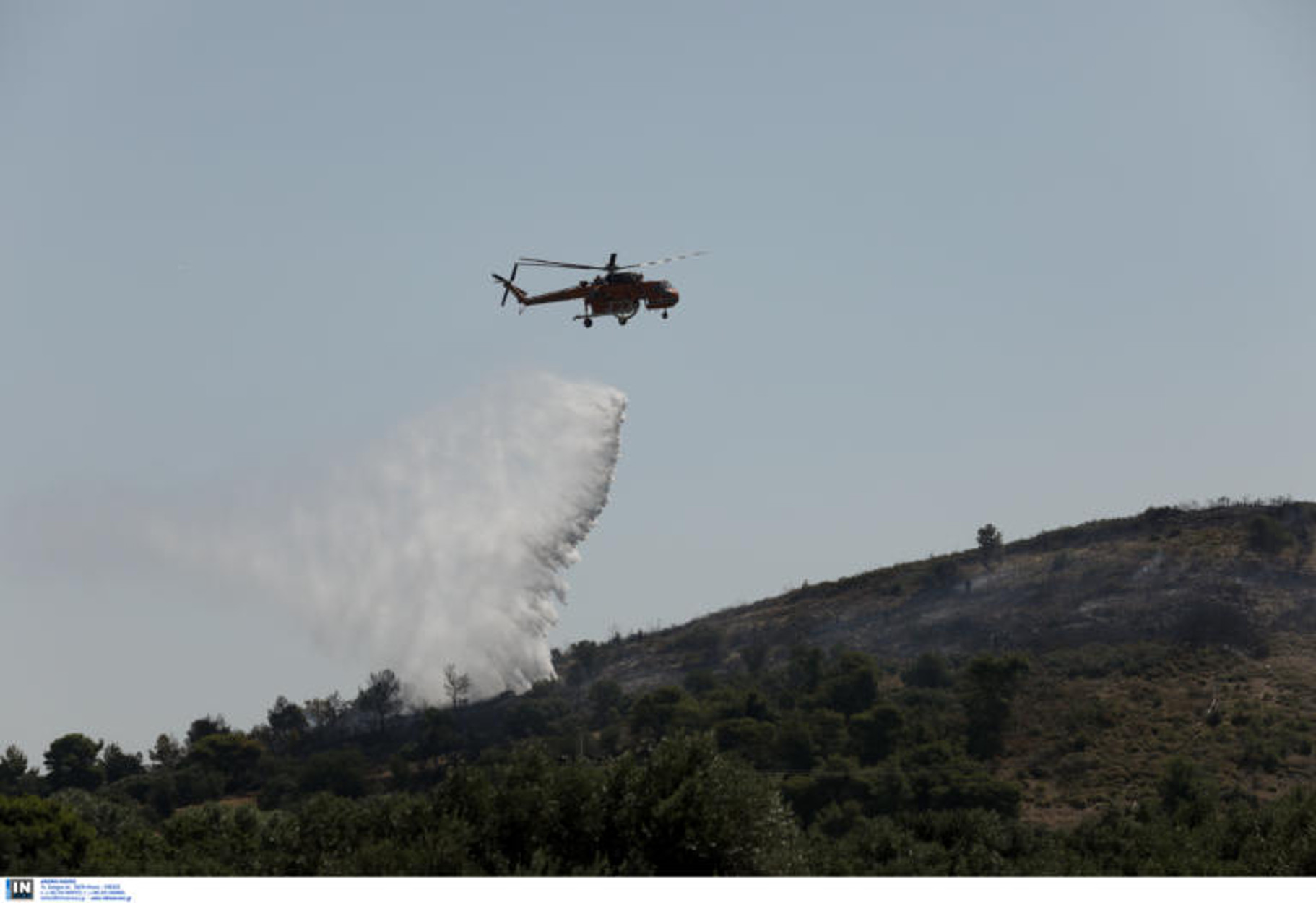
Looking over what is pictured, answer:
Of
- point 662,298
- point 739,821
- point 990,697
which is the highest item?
point 662,298

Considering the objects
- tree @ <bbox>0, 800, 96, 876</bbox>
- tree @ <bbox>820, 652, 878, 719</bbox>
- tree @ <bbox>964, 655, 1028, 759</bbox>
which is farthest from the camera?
tree @ <bbox>820, 652, 878, 719</bbox>

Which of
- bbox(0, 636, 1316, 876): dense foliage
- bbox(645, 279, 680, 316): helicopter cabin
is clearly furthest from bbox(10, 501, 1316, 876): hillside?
bbox(645, 279, 680, 316): helicopter cabin

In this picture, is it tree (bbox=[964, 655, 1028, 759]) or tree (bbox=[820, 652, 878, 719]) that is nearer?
tree (bbox=[964, 655, 1028, 759])

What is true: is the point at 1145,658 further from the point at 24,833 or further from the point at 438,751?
the point at 24,833

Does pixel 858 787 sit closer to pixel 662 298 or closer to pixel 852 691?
pixel 852 691

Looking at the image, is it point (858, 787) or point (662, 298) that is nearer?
point (662, 298)

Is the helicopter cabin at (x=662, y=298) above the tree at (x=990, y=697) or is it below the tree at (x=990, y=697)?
above

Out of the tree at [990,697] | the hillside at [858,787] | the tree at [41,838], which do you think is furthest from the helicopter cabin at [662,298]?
the tree at [990,697]

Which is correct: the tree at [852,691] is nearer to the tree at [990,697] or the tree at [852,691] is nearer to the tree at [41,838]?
the tree at [990,697]

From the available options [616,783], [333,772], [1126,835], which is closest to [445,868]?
[616,783]

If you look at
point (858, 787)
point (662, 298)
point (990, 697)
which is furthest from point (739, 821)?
point (990, 697)

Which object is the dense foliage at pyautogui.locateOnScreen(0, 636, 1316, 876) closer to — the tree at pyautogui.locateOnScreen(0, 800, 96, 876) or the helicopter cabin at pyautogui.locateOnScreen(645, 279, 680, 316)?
the tree at pyautogui.locateOnScreen(0, 800, 96, 876)

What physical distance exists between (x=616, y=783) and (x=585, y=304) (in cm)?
3592

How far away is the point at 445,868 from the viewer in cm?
6488
